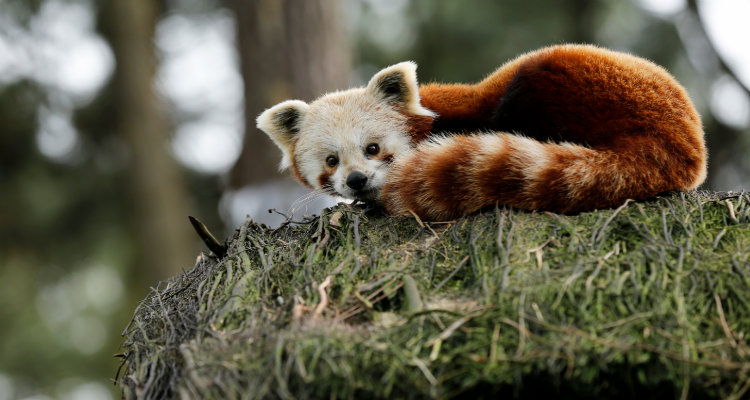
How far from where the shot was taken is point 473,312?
2.10 meters

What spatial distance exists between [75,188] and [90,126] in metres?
0.81

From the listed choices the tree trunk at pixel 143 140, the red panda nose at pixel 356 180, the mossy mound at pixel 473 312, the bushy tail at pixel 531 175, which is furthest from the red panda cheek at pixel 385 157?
the tree trunk at pixel 143 140

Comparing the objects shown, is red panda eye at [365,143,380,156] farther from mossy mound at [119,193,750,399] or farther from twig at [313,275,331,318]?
twig at [313,275,331,318]

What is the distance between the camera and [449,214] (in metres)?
2.88

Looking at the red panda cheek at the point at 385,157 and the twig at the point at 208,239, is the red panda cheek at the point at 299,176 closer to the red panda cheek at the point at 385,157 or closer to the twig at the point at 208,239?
the red panda cheek at the point at 385,157

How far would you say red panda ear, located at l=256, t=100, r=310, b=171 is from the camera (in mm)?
4246

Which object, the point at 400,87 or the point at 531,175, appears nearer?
the point at 531,175

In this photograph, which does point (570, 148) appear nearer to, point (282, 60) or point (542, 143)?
point (542, 143)

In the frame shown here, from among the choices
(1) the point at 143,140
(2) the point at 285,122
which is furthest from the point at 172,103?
(2) the point at 285,122

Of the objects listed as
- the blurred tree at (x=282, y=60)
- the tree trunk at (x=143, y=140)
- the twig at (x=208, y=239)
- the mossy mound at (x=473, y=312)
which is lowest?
the mossy mound at (x=473, y=312)

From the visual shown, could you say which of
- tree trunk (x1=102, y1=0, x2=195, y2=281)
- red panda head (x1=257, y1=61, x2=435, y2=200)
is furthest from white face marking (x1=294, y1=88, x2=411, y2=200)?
tree trunk (x1=102, y1=0, x2=195, y2=281)

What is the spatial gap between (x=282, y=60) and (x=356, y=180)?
142 inches

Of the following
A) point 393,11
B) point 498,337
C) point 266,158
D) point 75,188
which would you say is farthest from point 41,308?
point 498,337

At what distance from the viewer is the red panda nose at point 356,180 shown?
12.3ft
